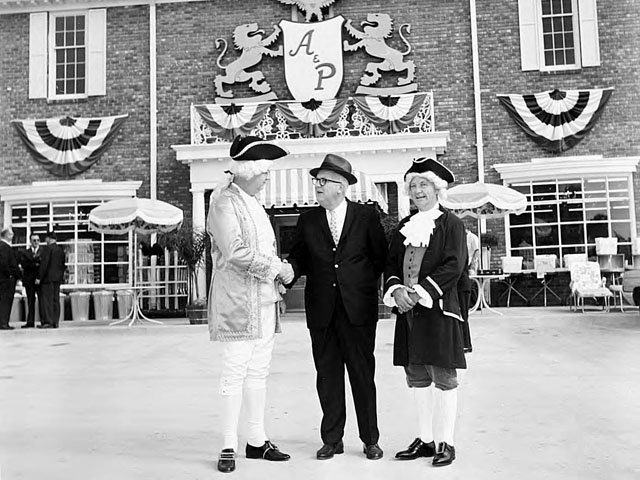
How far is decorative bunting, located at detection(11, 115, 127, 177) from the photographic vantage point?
54.5 feet

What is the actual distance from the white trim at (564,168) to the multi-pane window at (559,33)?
228cm

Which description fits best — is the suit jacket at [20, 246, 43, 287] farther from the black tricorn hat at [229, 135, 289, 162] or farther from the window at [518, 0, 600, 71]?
the window at [518, 0, 600, 71]

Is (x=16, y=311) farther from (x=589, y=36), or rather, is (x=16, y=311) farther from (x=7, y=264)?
(x=589, y=36)

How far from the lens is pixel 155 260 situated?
1608cm

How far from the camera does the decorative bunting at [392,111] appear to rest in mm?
15247

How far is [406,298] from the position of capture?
13.8ft

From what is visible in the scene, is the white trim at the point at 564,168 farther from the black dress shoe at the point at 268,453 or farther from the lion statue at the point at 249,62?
the black dress shoe at the point at 268,453

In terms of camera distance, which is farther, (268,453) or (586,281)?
(586,281)

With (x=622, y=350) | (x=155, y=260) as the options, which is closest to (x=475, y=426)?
(x=622, y=350)

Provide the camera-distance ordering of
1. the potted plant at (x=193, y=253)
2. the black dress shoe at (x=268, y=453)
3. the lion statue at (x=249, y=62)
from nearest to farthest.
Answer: the black dress shoe at (x=268, y=453) < the potted plant at (x=193, y=253) < the lion statue at (x=249, y=62)

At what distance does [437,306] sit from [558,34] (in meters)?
13.9

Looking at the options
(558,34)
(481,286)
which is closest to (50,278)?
(481,286)

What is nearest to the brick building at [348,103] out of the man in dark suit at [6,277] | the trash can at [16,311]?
the trash can at [16,311]

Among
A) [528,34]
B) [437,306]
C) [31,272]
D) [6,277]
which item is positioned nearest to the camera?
[437,306]
